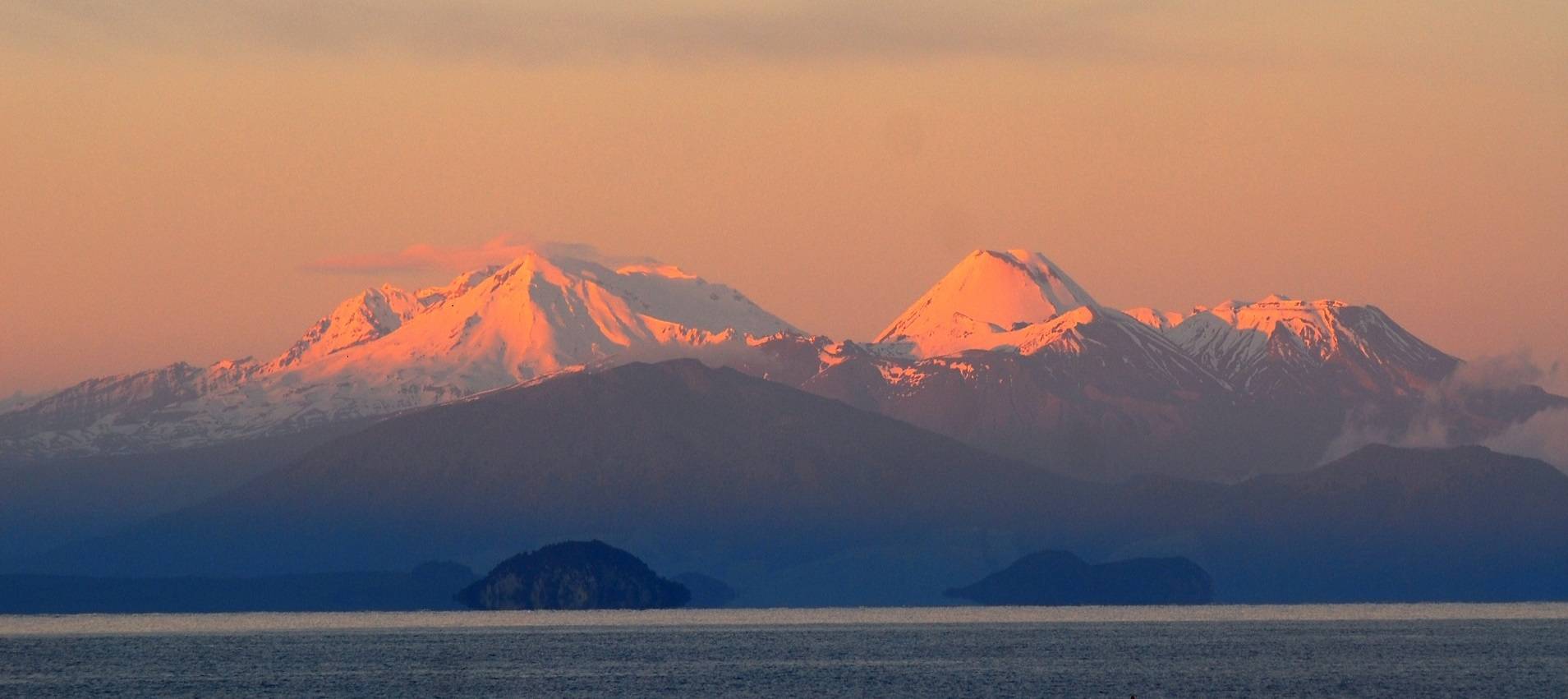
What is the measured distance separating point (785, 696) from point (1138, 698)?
2808cm

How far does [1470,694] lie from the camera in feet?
650

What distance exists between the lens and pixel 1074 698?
7721 inches

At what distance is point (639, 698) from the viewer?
19988cm

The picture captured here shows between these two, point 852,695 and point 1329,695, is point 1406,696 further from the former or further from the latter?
point 852,695

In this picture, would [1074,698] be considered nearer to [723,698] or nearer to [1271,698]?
[1271,698]

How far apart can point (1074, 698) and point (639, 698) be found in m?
34.6

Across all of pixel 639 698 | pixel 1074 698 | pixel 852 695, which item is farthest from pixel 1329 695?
pixel 639 698

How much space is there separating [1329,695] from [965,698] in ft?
96.4

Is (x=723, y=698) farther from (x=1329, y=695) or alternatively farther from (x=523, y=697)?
(x=1329, y=695)

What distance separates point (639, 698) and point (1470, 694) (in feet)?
217

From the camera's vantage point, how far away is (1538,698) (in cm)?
19288

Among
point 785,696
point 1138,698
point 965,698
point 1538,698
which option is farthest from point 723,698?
point 1538,698

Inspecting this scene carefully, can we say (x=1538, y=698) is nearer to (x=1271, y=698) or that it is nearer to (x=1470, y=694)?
(x=1470, y=694)

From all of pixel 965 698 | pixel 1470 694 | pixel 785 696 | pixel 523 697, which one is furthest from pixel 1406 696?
pixel 523 697
